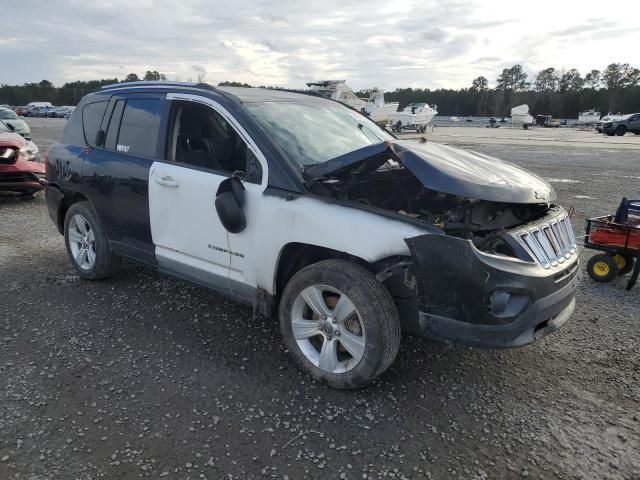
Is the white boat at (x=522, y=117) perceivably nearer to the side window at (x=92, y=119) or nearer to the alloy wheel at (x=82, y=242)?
the side window at (x=92, y=119)

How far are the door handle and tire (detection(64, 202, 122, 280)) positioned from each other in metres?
1.12

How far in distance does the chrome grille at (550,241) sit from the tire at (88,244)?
3.65 metres

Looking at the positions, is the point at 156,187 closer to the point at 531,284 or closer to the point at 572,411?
the point at 531,284

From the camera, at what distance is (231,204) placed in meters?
3.27

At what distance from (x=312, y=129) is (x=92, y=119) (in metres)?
2.36

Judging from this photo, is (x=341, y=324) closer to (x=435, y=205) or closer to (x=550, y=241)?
(x=435, y=205)

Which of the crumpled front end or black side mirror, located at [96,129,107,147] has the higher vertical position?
black side mirror, located at [96,129,107,147]

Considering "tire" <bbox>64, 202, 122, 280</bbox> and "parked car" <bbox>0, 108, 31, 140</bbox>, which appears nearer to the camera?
"tire" <bbox>64, 202, 122, 280</bbox>

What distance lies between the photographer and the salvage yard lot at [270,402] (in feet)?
8.14

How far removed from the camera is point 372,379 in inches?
116

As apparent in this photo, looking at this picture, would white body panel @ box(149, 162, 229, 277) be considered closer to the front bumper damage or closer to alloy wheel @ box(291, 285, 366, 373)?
alloy wheel @ box(291, 285, 366, 373)

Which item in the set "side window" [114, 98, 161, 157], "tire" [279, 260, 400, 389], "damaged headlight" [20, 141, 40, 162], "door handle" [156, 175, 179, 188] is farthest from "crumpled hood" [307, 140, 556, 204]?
"damaged headlight" [20, 141, 40, 162]

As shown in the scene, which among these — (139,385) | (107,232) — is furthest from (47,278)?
(139,385)

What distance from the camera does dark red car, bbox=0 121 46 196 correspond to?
846 centimetres
